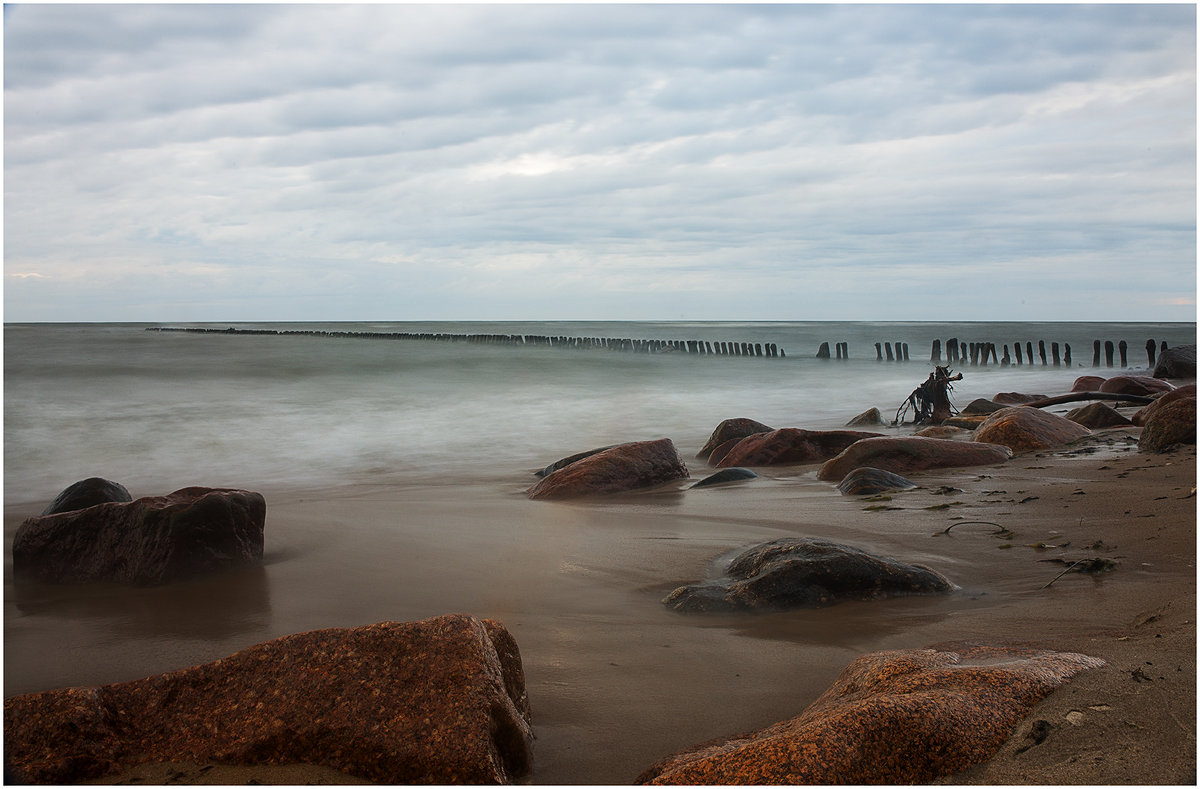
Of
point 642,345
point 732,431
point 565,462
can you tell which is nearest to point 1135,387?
point 732,431

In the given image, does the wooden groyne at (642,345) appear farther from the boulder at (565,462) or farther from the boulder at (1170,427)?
the boulder at (1170,427)

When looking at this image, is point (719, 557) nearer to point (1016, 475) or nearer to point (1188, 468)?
point (1016, 475)

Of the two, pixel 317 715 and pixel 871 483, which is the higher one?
pixel 317 715

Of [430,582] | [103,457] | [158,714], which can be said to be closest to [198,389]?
[103,457]

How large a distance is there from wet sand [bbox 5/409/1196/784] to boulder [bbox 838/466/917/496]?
0.22 meters

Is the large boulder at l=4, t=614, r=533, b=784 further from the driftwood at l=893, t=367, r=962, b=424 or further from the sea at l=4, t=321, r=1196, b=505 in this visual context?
the driftwood at l=893, t=367, r=962, b=424

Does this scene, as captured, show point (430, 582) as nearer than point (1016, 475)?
Yes

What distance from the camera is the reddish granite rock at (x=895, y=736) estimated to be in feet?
5.92

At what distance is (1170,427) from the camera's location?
249 inches

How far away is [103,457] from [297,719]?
9.53m

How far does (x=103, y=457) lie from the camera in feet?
32.9

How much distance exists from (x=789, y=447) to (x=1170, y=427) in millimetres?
3014

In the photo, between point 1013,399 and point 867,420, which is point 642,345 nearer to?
point 1013,399

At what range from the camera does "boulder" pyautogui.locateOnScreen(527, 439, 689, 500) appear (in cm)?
648
